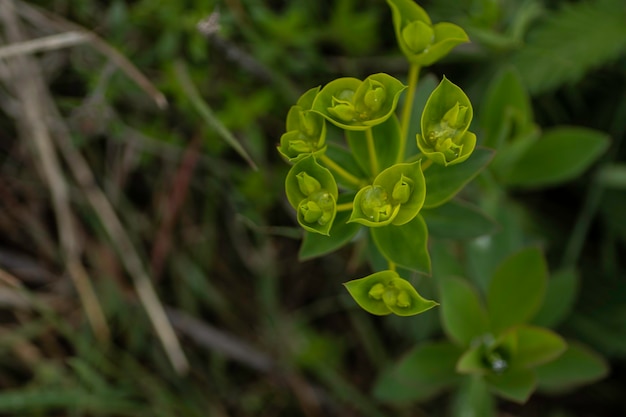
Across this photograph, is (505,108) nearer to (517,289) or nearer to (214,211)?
(517,289)

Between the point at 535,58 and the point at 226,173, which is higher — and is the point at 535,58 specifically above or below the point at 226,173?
above

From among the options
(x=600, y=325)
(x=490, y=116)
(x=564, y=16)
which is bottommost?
(x=600, y=325)

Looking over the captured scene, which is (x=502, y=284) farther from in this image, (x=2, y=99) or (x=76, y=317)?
(x=2, y=99)

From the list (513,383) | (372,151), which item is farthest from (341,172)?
(513,383)

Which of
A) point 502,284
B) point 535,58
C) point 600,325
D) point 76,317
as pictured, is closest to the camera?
point 502,284

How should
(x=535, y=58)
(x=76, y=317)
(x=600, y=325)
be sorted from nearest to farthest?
1. (x=535, y=58)
2. (x=600, y=325)
3. (x=76, y=317)

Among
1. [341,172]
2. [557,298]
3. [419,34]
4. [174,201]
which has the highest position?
[419,34]

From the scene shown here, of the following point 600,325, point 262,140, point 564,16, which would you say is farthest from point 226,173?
point 600,325

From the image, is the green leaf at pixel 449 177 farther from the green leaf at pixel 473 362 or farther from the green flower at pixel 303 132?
the green leaf at pixel 473 362
